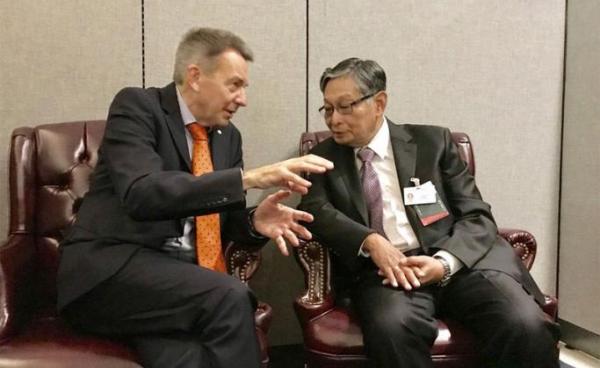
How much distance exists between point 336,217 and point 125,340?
82 centimetres

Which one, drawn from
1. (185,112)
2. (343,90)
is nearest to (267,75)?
(343,90)

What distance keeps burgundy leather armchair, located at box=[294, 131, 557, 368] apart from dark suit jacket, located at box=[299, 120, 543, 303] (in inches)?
3.4

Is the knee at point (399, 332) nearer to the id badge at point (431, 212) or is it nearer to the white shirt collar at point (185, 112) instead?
the id badge at point (431, 212)

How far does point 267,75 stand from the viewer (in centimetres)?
287

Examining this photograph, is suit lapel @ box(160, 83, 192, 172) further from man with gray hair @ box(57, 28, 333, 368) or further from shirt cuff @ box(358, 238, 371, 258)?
shirt cuff @ box(358, 238, 371, 258)

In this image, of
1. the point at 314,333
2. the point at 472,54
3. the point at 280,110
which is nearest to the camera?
the point at 314,333

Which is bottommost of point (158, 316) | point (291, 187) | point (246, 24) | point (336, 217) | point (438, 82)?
point (158, 316)

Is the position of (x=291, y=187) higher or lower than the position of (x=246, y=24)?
lower

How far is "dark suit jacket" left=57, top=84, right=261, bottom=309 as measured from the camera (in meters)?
1.73

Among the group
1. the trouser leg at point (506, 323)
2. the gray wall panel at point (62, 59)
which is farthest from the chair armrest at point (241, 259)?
the gray wall panel at point (62, 59)

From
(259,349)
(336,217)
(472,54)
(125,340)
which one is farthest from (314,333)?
(472,54)

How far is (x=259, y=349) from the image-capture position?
1808 millimetres

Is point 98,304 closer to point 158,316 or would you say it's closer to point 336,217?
point 158,316

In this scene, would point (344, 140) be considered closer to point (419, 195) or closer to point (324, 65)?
point (419, 195)
